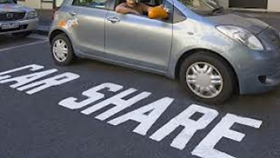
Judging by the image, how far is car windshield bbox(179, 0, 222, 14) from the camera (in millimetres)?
4699

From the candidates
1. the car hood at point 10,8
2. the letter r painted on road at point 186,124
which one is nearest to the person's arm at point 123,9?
the letter r painted on road at point 186,124

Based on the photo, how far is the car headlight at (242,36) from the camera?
13.7ft

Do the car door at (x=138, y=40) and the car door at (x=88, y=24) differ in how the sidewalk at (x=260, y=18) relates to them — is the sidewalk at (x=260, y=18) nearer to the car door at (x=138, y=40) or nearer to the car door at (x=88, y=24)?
the car door at (x=88, y=24)

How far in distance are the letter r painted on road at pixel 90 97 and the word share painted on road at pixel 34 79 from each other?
0.60 meters

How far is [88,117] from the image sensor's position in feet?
Answer: 13.5

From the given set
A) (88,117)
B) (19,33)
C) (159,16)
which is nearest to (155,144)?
(88,117)

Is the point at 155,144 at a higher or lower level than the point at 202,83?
lower

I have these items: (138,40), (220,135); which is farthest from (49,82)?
(220,135)

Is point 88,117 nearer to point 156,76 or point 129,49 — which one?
point 129,49

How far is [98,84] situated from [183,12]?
1.62 meters

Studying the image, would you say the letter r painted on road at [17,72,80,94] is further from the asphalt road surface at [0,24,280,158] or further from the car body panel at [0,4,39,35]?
the car body panel at [0,4,39,35]

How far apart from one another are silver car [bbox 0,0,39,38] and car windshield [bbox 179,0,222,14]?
16.4 ft

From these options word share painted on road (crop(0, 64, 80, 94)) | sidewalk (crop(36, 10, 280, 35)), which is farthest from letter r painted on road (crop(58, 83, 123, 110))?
sidewalk (crop(36, 10, 280, 35))

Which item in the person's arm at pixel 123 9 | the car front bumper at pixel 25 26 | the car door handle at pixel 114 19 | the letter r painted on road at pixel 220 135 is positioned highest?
the person's arm at pixel 123 9
